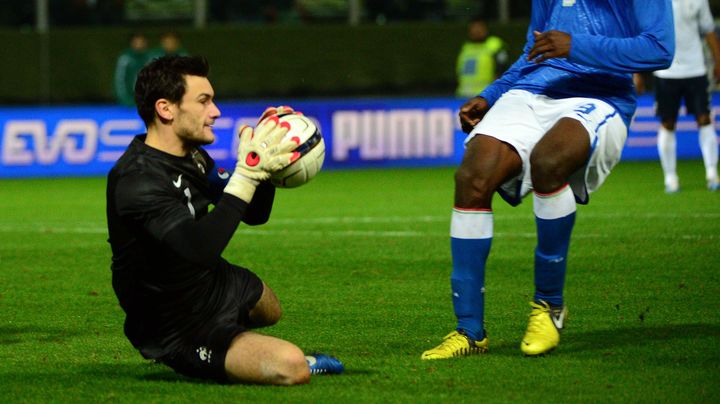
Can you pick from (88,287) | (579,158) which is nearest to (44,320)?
(88,287)

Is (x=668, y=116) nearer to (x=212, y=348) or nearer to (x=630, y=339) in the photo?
(x=630, y=339)

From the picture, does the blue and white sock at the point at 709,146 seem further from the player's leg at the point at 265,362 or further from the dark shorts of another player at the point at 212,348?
the player's leg at the point at 265,362

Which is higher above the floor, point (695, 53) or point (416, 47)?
point (695, 53)

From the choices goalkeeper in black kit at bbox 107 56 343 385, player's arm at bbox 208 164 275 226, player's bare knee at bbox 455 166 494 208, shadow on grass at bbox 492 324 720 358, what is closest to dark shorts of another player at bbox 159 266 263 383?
goalkeeper in black kit at bbox 107 56 343 385

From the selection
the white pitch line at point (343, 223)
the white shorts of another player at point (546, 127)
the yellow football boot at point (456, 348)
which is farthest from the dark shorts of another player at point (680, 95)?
the yellow football boot at point (456, 348)

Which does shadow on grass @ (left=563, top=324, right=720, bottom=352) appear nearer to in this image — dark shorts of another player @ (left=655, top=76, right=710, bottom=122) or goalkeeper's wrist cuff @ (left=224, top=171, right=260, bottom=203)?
goalkeeper's wrist cuff @ (left=224, top=171, right=260, bottom=203)

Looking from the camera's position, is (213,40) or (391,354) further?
(213,40)

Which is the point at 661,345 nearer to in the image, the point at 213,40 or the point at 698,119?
the point at 698,119

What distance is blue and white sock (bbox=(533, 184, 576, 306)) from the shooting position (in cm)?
602

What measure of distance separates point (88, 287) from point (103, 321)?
4.37 feet

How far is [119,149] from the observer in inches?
717

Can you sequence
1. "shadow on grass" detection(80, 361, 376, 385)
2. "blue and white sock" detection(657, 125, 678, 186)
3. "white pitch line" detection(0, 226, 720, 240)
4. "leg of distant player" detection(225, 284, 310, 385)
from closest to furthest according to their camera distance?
1. "leg of distant player" detection(225, 284, 310, 385)
2. "shadow on grass" detection(80, 361, 376, 385)
3. "white pitch line" detection(0, 226, 720, 240)
4. "blue and white sock" detection(657, 125, 678, 186)

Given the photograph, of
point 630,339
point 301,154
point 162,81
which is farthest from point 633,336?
point 162,81

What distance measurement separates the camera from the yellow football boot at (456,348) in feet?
19.2
